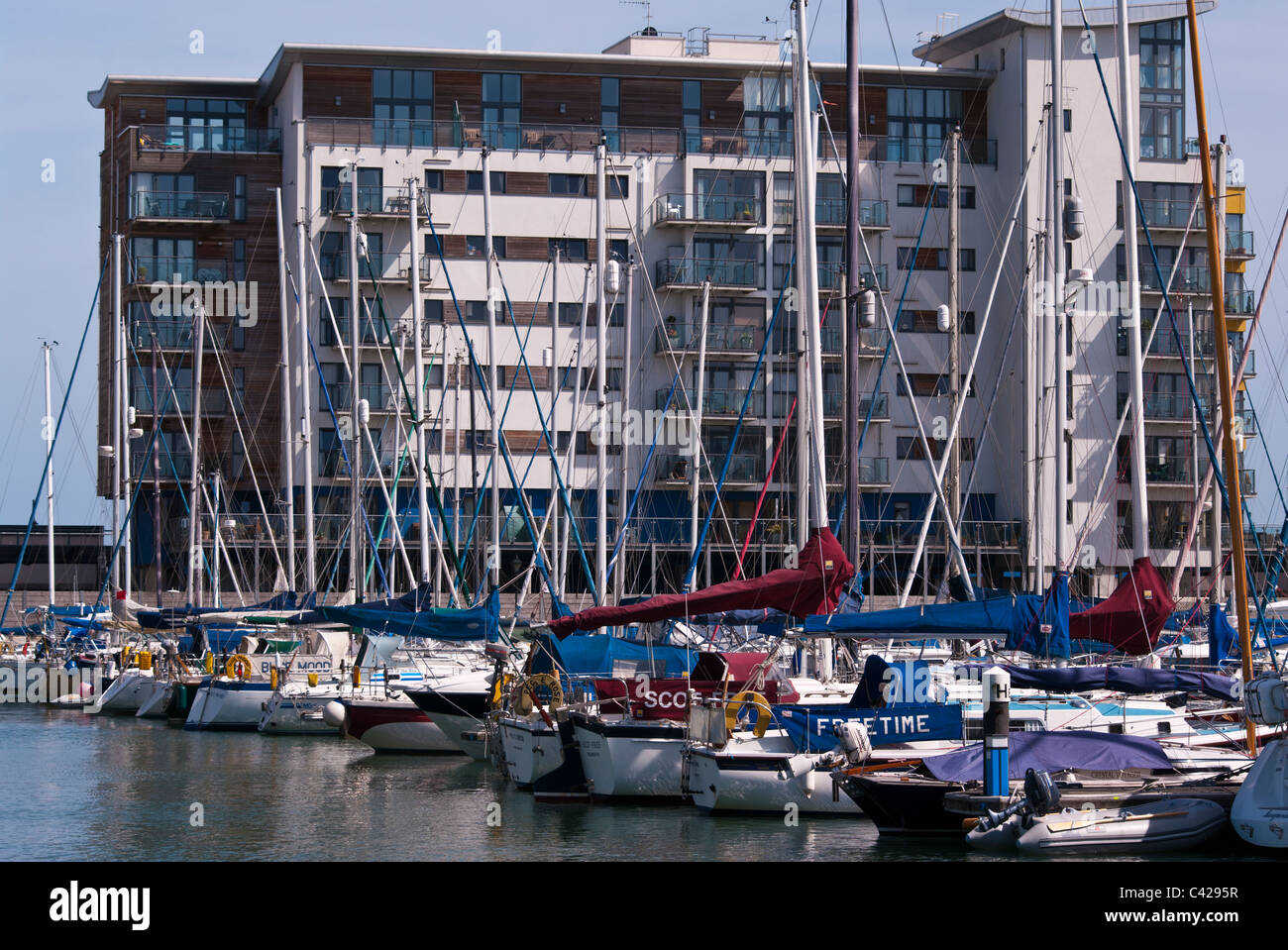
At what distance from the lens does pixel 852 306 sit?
103 feet

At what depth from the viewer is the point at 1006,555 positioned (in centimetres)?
6819

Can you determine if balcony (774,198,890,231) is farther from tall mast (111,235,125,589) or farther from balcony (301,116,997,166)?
tall mast (111,235,125,589)

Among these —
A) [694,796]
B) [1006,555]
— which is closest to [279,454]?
[1006,555]

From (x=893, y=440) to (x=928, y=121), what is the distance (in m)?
14.5

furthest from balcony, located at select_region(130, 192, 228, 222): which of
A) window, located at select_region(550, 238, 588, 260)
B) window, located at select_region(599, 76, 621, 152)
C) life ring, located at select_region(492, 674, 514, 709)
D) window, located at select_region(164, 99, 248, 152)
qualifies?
life ring, located at select_region(492, 674, 514, 709)

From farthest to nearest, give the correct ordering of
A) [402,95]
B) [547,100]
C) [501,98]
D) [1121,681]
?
[547,100] → [501,98] → [402,95] → [1121,681]

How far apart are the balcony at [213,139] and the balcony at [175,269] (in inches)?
192

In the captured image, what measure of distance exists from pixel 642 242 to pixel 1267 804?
52359 mm

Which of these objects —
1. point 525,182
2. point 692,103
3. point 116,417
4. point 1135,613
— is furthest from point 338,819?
point 692,103

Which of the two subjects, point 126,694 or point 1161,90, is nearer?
point 126,694

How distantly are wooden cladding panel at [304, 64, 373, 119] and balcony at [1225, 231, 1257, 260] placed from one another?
37.6 meters

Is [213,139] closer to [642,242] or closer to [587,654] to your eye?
[642,242]

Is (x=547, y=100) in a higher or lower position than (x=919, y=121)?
higher

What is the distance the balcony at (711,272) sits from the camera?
225 feet
